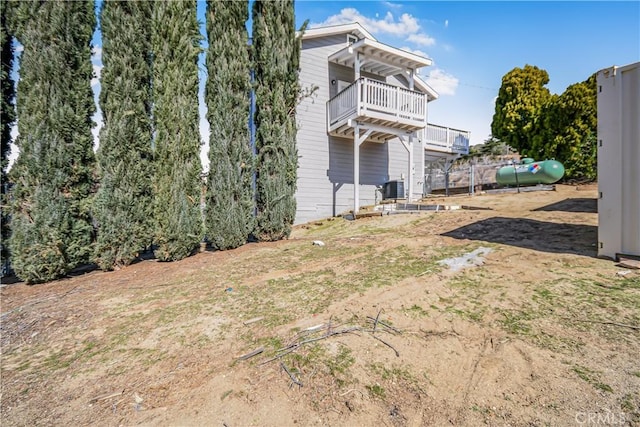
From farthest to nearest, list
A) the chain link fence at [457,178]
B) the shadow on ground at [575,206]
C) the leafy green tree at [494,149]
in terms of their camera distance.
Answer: the leafy green tree at [494,149]
the chain link fence at [457,178]
the shadow on ground at [575,206]

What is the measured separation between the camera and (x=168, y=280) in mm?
4664

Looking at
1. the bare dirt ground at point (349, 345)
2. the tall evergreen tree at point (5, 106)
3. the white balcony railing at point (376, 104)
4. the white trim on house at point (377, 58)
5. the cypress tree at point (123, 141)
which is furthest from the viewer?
the white trim on house at point (377, 58)

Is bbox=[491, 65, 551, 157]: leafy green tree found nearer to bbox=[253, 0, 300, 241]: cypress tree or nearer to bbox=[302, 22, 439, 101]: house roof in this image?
bbox=[302, 22, 439, 101]: house roof

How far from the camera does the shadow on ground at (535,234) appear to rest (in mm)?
4090

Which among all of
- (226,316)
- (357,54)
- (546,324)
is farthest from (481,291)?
(357,54)

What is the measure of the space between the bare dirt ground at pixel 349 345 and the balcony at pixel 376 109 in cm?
620

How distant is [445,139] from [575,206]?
25.6 ft

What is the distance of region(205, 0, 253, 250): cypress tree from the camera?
633 cm

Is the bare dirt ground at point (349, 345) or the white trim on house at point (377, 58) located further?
the white trim on house at point (377, 58)

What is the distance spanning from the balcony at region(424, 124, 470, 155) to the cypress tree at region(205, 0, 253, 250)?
936 centimetres

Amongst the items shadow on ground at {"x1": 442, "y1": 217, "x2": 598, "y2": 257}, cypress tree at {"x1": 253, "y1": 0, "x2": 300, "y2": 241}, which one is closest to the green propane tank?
shadow on ground at {"x1": 442, "y1": 217, "x2": 598, "y2": 257}

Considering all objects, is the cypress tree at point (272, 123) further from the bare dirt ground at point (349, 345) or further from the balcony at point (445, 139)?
the balcony at point (445, 139)

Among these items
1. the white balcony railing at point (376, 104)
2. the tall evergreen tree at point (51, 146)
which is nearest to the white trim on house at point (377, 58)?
the white balcony railing at point (376, 104)

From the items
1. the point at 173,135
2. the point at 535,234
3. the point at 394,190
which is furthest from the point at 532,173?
the point at 173,135
